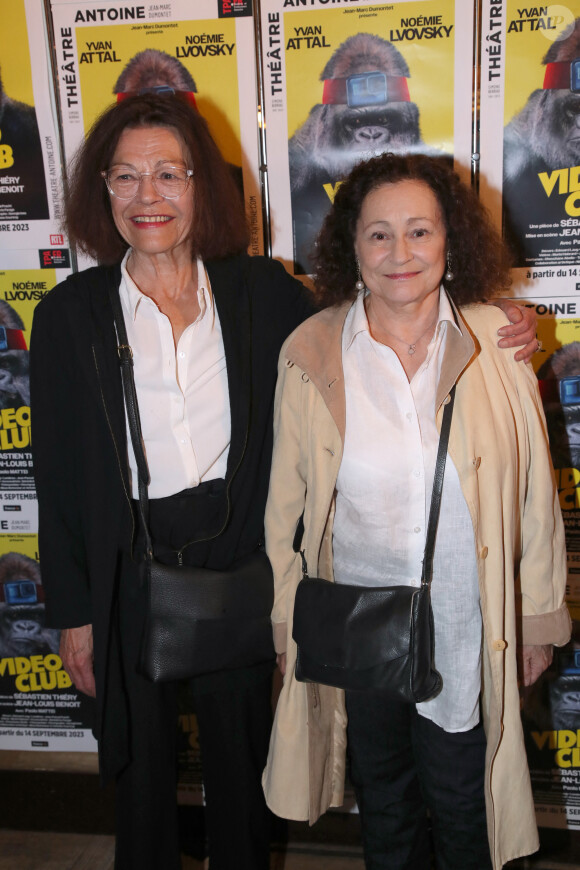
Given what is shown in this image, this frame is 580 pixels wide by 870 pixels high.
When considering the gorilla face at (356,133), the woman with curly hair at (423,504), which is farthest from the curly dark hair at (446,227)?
the gorilla face at (356,133)

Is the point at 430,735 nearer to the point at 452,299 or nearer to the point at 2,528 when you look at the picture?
the point at 452,299

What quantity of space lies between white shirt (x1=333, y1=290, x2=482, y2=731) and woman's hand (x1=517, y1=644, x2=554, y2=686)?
0.62ft

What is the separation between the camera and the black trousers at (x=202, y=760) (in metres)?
1.77

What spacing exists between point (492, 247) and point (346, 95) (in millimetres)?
767

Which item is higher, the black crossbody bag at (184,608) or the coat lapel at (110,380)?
the coat lapel at (110,380)

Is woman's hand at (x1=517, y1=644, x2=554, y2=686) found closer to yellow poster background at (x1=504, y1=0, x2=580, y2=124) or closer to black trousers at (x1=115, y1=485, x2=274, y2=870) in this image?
black trousers at (x1=115, y1=485, x2=274, y2=870)

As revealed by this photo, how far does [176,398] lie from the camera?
64.8 inches

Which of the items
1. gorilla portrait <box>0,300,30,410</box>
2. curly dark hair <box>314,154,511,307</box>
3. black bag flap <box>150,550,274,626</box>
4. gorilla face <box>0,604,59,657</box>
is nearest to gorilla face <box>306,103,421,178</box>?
curly dark hair <box>314,154,511,307</box>

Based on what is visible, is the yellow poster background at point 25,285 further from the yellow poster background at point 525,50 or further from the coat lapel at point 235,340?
the yellow poster background at point 525,50

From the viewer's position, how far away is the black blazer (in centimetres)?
165

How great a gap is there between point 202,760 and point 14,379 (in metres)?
1.37

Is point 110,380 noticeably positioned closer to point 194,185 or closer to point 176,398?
point 176,398

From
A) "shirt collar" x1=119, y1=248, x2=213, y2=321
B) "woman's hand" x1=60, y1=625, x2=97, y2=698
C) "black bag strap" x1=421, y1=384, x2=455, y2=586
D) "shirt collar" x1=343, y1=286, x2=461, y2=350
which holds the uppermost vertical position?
"shirt collar" x1=119, y1=248, x2=213, y2=321

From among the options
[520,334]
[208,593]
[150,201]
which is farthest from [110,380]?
[520,334]
